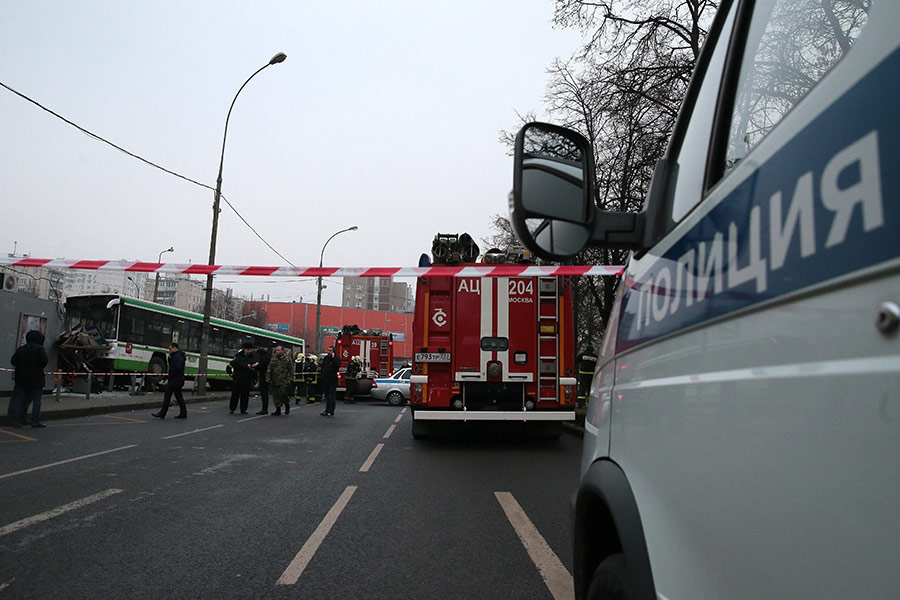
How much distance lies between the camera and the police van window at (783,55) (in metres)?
1.09

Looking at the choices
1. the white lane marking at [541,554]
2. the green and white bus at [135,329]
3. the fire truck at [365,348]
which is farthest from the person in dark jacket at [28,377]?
the fire truck at [365,348]

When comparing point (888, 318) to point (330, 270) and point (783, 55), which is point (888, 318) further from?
point (330, 270)

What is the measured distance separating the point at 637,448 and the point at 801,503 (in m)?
0.71

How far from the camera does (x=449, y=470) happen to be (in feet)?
25.4

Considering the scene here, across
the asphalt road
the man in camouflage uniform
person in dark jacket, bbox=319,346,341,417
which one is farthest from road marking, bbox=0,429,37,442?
person in dark jacket, bbox=319,346,341,417

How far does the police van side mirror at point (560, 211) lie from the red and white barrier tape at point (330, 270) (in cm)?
717

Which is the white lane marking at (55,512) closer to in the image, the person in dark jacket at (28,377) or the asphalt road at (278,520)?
the asphalt road at (278,520)

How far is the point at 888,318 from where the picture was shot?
0.77 m

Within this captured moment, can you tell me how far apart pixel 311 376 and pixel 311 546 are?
20.6 meters

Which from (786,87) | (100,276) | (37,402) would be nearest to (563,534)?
(786,87)

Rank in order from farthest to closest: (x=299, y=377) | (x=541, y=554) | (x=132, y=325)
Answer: (x=299, y=377) → (x=132, y=325) → (x=541, y=554)

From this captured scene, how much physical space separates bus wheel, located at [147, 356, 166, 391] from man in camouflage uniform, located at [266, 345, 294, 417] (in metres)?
8.06

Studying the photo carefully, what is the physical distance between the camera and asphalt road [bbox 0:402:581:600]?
3666 millimetres

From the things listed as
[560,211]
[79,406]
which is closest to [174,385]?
[79,406]
